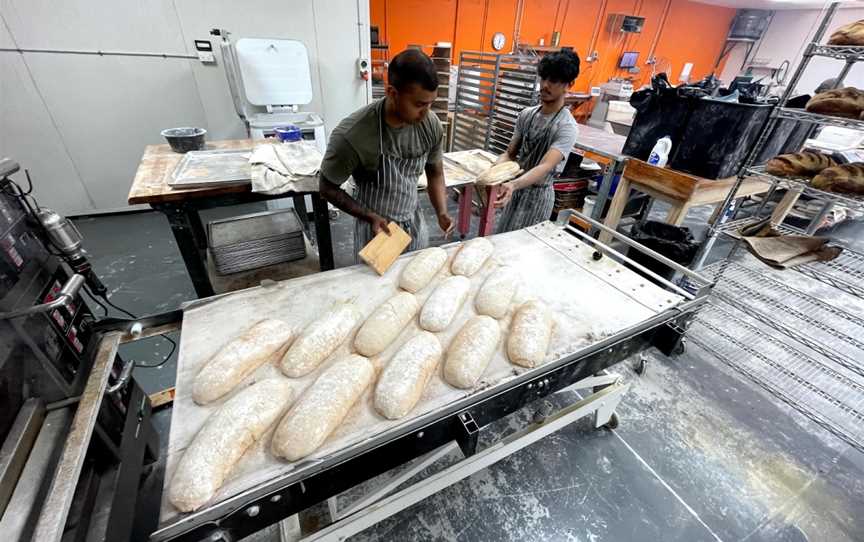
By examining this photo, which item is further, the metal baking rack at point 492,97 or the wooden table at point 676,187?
the metal baking rack at point 492,97

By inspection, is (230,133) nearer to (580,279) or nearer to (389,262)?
(389,262)

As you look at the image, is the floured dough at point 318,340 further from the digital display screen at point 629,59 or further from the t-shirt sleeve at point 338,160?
the digital display screen at point 629,59

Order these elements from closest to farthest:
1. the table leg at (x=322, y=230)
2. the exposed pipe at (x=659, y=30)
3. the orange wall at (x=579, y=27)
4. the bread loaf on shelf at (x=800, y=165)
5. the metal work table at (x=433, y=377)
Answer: the metal work table at (x=433, y=377), the bread loaf on shelf at (x=800, y=165), the table leg at (x=322, y=230), the orange wall at (x=579, y=27), the exposed pipe at (x=659, y=30)

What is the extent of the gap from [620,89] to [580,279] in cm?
799

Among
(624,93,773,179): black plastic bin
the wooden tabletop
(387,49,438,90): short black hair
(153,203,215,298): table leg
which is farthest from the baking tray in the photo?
(624,93,773,179): black plastic bin

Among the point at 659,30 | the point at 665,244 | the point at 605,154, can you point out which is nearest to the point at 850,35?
the point at 665,244

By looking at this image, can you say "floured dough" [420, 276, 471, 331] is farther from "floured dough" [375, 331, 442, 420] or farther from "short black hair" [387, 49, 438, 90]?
"short black hair" [387, 49, 438, 90]

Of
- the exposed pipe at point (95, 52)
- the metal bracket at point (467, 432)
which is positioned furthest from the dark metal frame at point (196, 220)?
the exposed pipe at point (95, 52)

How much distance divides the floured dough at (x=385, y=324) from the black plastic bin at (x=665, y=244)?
2067 mm

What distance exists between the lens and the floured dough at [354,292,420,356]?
1.10 m

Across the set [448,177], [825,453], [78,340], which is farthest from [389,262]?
[825,453]

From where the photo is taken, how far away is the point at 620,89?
7.38 m

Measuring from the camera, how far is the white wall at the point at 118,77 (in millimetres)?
3078

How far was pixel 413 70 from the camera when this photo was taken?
1.25 m
